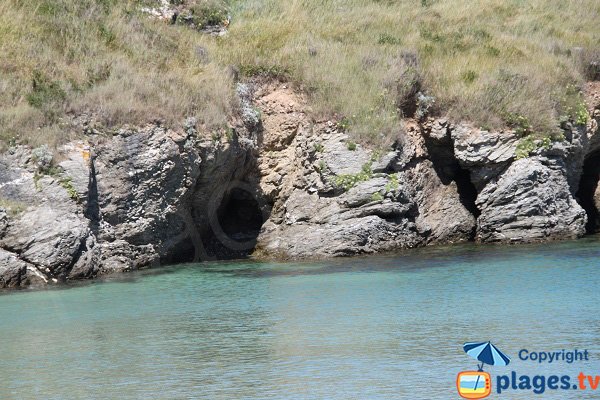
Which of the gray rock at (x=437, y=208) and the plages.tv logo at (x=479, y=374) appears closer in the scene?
the plages.tv logo at (x=479, y=374)

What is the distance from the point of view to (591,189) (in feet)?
82.0

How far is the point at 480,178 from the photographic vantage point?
21656 mm

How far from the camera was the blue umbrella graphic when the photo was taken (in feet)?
32.4

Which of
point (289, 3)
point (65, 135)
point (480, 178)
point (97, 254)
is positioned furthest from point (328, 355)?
point (289, 3)

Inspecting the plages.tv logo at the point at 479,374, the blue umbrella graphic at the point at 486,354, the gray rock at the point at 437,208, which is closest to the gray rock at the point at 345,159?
the gray rock at the point at 437,208

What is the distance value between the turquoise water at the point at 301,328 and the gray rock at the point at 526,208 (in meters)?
2.11

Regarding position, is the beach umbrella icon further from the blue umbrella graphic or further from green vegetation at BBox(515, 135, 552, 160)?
green vegetation at BBox(515, 135, 552, 160)

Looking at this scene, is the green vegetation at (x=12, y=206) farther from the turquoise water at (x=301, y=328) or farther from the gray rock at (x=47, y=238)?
the turquoise water at (x=301, y=328)

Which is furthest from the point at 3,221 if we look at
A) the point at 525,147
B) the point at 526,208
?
the point at 525,147

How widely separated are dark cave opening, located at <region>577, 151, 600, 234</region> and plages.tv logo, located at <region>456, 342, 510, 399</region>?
14870 millimetres

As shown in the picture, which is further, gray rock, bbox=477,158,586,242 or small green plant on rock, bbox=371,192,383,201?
gray rock, bbox=477,158,586,242

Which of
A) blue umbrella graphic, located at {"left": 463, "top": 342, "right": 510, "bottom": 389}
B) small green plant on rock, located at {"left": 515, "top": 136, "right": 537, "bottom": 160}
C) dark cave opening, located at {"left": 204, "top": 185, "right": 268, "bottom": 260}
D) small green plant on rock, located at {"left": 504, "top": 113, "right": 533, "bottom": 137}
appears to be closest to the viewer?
blue umbrella graphic, located at {"left": 463, "top": 342, "right": 510, "bottom": 389}

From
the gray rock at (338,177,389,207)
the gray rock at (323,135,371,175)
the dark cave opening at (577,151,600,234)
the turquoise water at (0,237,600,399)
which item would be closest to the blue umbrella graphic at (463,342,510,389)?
the turquoise water at (0,237,600,399)

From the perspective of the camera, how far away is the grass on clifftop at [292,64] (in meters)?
20.0
